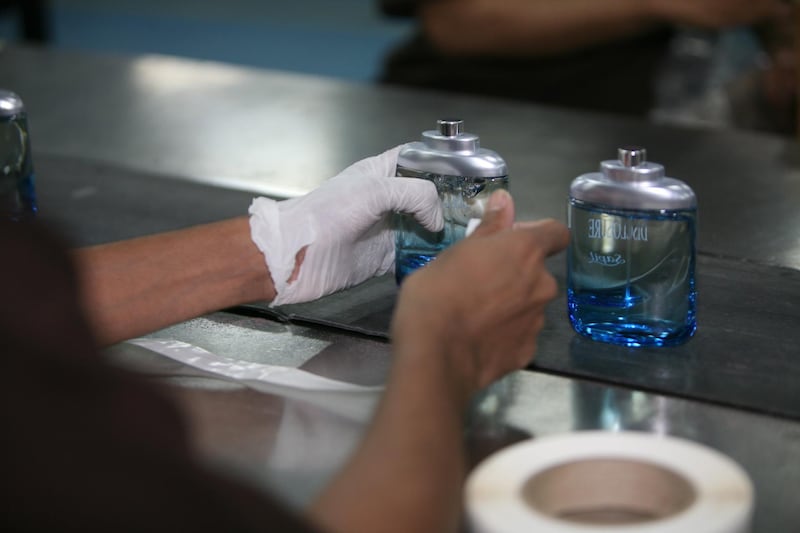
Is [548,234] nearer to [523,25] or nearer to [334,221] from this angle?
[334,221]

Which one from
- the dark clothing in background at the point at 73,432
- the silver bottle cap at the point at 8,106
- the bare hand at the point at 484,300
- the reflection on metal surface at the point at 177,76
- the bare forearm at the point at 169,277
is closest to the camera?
the dark clothing in background at the point at 73,432

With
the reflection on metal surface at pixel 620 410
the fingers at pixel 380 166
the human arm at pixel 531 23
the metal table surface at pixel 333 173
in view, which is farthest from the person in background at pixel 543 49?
the reflection on metal surface at pixel 620 410

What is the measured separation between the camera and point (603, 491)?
65 cm

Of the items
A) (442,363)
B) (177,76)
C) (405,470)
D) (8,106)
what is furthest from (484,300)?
(177,76)

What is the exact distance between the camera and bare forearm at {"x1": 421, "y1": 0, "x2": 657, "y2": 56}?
2264 millimetres

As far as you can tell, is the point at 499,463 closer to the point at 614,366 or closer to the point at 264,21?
the point at 614,366

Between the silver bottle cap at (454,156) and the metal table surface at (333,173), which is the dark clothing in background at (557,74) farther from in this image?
the silver bottle cap at (454,156)

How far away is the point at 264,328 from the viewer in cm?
102

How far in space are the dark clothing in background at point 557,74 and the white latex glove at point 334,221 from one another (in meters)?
1.29

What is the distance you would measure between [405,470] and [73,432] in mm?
228

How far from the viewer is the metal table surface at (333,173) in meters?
0.81

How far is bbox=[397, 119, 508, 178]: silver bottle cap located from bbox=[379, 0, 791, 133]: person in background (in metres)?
1.33

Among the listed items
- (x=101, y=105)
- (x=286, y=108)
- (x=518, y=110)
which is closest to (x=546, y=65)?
(x=518, y=110)

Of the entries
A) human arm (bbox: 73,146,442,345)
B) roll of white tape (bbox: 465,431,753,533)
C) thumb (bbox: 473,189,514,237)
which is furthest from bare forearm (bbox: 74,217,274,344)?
roll of white tape (bbox: 465,431,753,533)
